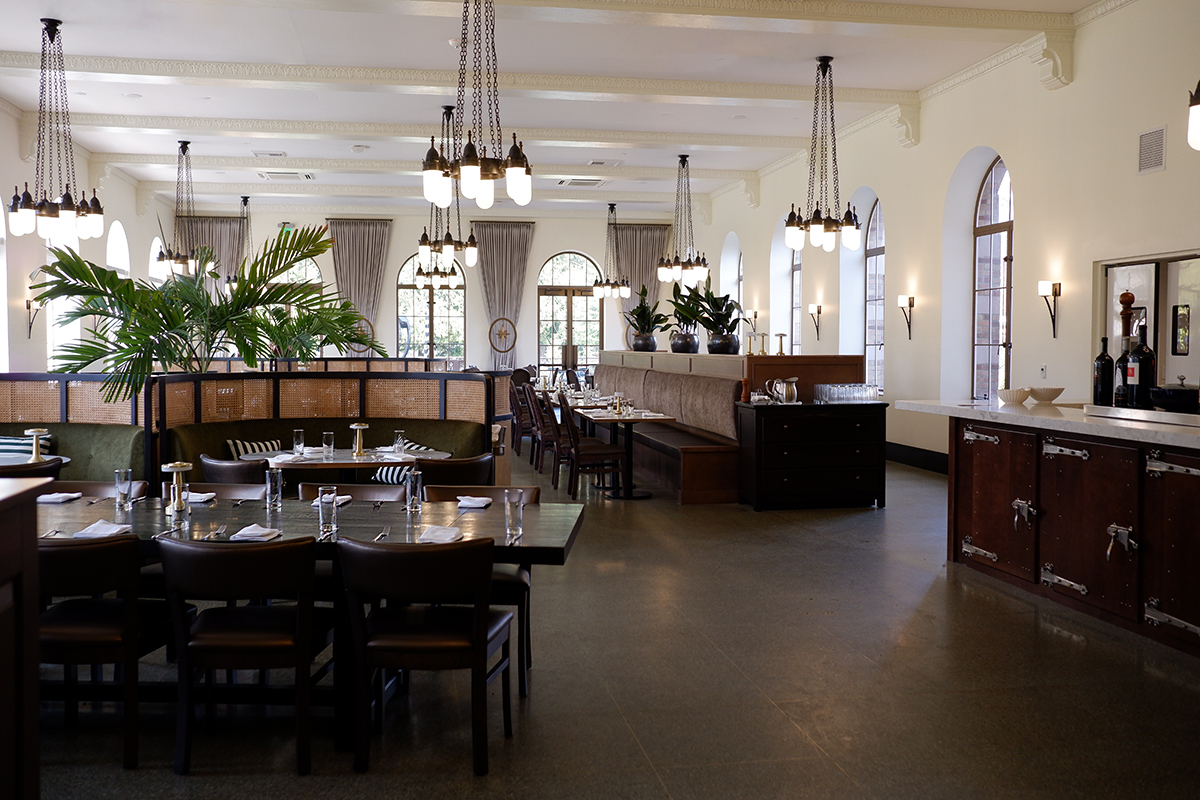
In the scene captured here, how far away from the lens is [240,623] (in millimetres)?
2881

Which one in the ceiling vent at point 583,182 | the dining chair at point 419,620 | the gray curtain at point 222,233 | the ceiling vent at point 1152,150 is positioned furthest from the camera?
the gray curtain at point 222,233

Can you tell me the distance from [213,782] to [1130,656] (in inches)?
141

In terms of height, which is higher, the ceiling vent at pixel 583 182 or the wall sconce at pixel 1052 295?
the ceiling vent at pixel 583 182

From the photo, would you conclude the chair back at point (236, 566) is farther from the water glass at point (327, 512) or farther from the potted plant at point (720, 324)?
the potted plant at point (720, 324)

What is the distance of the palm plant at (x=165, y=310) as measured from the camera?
5.58 metres

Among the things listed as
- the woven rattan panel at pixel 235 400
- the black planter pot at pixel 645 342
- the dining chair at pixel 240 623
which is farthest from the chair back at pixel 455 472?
the black planter pot at pixel 645 342

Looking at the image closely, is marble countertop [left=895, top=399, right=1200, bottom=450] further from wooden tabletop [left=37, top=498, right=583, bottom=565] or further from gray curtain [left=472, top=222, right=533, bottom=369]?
gray curtain [left=472, top=222, right=533, bottom=369]

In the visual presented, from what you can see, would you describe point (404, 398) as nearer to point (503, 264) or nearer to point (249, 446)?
point (249, 446)

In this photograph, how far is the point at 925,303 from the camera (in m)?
9.86

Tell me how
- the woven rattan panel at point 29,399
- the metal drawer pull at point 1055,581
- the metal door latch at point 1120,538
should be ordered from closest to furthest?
the metal door latch at point 1120,538 < the metal drawer pull at point 1055,581 < the woven rattan panel at point 29,399

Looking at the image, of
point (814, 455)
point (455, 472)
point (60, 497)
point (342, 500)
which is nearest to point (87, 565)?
point (342, 500)

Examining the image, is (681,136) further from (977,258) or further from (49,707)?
(49,707)

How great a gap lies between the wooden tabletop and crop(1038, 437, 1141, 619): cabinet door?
2467 millimetres

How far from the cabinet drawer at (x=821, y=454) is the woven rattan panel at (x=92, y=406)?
462cm
